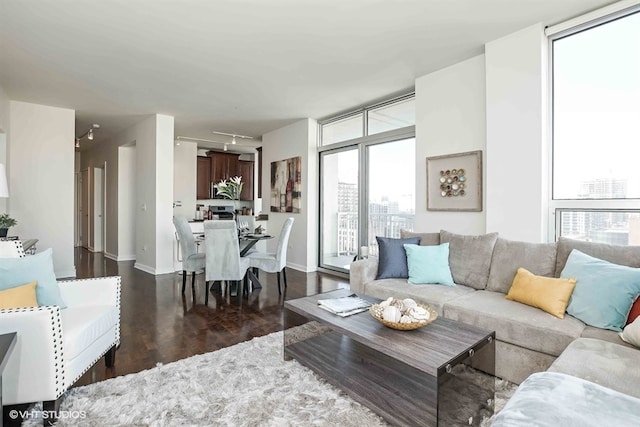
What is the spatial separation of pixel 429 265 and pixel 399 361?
1227mm

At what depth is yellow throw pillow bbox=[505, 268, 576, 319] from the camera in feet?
6.91

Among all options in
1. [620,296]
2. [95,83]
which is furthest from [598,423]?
[95,83]

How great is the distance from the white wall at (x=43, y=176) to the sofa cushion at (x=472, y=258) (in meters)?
5.58

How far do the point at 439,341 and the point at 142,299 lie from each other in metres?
3.61

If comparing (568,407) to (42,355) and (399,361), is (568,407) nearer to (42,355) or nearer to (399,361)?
(399,361)

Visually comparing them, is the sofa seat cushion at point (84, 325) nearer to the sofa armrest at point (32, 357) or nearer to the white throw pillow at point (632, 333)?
the sofa armrest at point (32, 357)

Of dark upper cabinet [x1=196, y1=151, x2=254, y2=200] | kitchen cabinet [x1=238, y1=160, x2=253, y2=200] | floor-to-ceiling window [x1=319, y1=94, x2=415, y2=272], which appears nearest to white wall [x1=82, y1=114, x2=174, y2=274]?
dark upper cabinet [x1=196, y1=151, x2=254, y2=200]

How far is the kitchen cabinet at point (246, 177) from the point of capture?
332 inches

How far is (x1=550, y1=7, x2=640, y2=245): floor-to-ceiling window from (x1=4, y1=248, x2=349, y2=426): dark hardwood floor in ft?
9.36

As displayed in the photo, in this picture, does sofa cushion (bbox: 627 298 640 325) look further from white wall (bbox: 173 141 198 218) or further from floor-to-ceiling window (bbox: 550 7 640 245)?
white wall (bbox: 173 141 198 218)

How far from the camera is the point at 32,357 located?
62.6 inches

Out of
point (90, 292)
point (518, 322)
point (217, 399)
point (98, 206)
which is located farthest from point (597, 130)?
point (98, 206)

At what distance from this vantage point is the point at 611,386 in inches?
52.9

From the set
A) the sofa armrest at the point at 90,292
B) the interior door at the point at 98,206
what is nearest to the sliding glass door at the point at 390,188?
the sofa armrest at the point at 90,292
